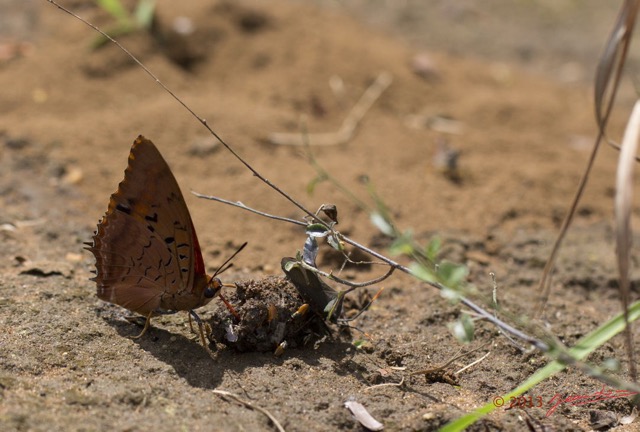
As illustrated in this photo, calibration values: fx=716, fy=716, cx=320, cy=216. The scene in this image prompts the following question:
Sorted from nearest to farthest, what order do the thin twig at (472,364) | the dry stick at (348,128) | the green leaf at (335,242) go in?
the green leaf at (335,242)
the thin twig at (472,364)
the dry stick at (348,128)

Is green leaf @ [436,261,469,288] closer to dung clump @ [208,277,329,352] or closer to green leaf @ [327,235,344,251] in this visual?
green leaf @ [327,235,344,251]

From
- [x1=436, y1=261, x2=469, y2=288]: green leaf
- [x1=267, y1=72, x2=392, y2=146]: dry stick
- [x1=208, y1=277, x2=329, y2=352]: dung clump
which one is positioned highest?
[x1=436, y1=261, x2=469, y2=288]: green leaf

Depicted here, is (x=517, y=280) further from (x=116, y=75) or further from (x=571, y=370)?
(x=116, y=75)

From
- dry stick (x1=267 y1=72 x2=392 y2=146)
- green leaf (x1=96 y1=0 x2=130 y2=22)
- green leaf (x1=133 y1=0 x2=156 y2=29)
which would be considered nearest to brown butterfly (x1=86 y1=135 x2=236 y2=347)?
dry stick (x1=267 y1=72 x2=392 y2=146)

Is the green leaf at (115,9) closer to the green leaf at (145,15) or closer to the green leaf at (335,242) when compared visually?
the green leaf at (145,15)

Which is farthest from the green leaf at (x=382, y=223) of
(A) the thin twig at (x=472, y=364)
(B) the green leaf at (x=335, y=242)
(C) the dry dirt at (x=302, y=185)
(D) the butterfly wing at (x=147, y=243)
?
(A) the thin twig at (x=472, y=364)

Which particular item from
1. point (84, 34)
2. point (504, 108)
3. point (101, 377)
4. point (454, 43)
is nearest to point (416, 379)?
point (101, 377)

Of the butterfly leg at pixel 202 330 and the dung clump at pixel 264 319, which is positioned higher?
the dung clump at pixel 264 319
